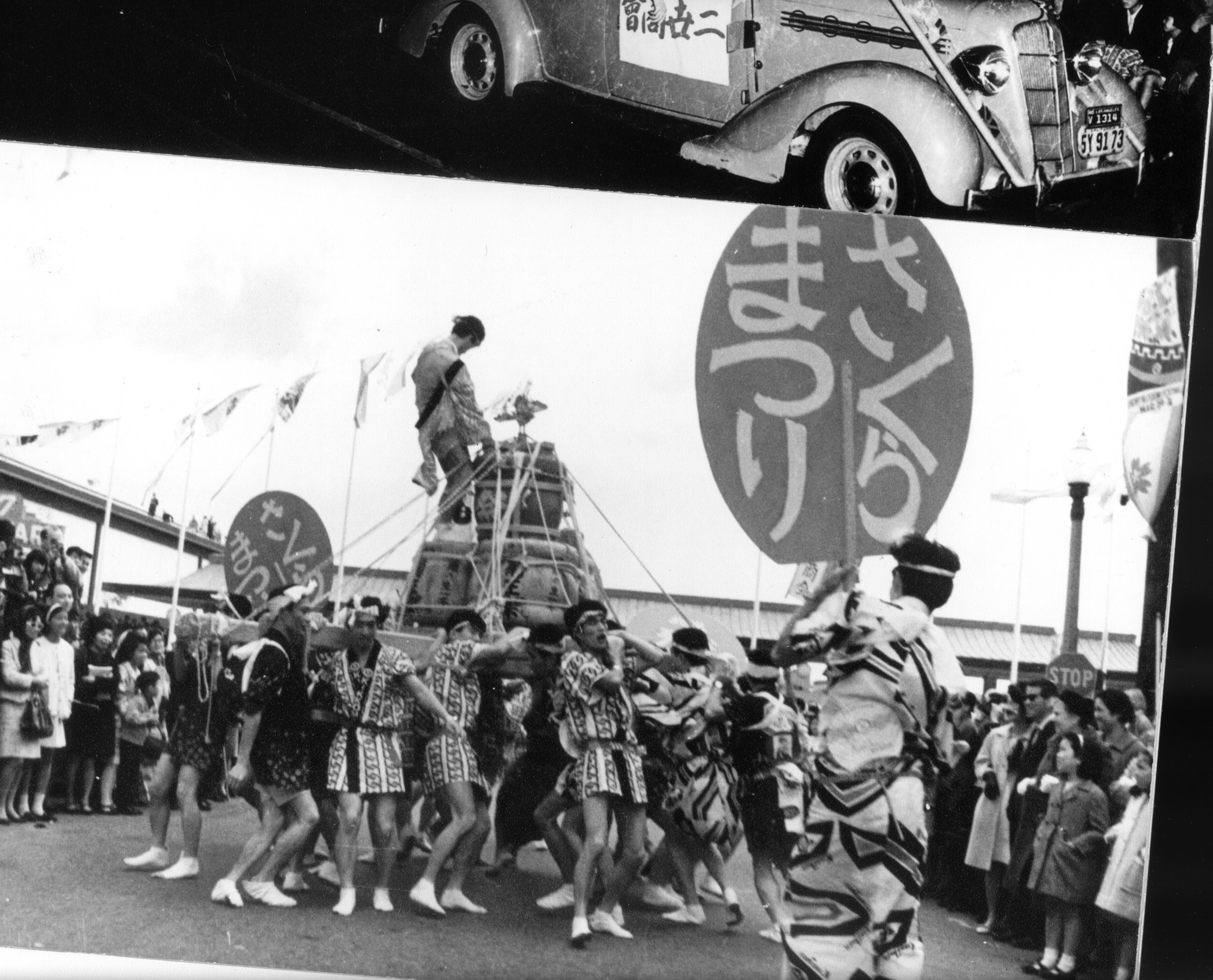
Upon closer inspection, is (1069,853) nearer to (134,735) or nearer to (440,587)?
(440,587)

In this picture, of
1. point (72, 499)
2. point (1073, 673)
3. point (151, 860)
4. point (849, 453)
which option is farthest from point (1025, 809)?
point (72, 499)

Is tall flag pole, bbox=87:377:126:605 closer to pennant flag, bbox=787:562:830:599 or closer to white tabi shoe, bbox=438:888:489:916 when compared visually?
white tabi shoe, bbox=438:888:489:916

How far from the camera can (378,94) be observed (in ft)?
13.5

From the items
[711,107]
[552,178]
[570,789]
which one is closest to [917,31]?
[711,107]

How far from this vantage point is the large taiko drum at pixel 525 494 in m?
3.88

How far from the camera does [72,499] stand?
4004 millimetres

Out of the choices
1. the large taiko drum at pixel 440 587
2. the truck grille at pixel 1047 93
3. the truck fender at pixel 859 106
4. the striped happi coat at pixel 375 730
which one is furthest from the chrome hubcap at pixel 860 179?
the striped happi coat at pixel 375 730

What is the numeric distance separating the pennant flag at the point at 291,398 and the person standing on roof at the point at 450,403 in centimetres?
38

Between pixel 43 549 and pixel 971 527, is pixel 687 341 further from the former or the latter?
pixel 43 549

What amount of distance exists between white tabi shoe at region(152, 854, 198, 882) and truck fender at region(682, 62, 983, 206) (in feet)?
9.65

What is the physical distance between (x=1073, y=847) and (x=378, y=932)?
229cm

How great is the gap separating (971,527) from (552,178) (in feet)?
6.08

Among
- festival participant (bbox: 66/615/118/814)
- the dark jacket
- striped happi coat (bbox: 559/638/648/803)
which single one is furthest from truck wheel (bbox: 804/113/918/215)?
festival participant (bbox: 66/615/118/814)

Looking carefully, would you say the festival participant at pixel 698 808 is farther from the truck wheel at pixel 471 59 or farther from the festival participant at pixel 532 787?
the truck wheel at pixel 471 59
